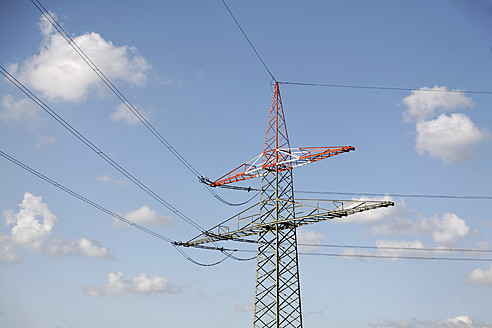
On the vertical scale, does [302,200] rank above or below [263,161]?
below

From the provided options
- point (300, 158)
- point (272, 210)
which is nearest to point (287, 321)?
point (272, 210)

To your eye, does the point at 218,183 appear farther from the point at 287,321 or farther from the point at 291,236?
the point at 287,321

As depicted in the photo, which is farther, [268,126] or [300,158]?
[268,126]

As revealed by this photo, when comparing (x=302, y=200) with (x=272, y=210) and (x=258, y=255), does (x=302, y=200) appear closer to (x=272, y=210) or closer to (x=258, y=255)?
(x=272, y=210)

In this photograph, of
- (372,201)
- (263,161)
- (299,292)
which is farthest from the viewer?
(263,161)

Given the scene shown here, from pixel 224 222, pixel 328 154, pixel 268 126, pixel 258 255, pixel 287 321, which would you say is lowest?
pixel 287 321

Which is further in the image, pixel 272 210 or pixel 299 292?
pixel 272 210

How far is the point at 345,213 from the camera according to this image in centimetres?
3806

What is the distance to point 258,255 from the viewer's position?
42438 millimetres

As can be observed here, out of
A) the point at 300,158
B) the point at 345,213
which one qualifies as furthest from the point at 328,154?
the point at 345,213

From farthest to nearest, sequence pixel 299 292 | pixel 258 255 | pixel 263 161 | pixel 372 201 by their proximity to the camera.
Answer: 1. pixel 263 161
2. pixel 258 255
3. pixel 299 292
4. pixel 372 201

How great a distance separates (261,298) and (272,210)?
24.6 feet

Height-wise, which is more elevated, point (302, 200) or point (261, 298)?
point (302, 200)

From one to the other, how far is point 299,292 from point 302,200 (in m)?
7.40
